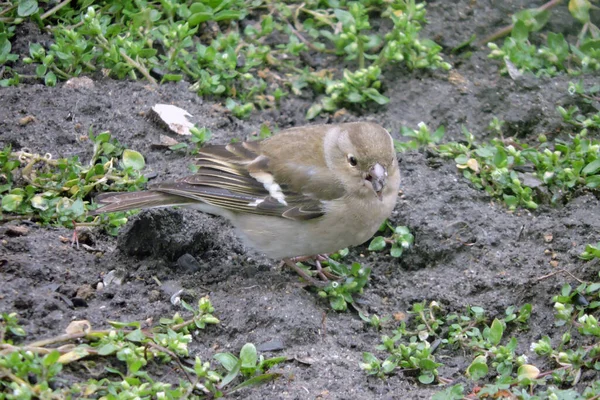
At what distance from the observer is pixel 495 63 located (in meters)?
6.80

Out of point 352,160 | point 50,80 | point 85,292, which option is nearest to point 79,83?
point 50,80

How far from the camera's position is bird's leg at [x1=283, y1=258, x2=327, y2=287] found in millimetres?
5059

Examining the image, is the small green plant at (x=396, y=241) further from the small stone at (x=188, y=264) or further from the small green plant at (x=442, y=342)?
the small stone at (x=188, y=264)

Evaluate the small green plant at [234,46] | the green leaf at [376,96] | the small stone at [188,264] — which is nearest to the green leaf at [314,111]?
the small green plant at [234,46]

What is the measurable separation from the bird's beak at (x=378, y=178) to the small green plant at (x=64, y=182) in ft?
4.79

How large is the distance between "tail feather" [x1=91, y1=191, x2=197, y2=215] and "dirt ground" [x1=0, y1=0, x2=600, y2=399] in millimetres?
143

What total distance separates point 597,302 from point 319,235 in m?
1.55

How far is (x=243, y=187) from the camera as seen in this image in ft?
17.1

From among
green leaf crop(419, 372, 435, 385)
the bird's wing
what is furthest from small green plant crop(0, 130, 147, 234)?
green leaf crop(419, 372, 435, 385)

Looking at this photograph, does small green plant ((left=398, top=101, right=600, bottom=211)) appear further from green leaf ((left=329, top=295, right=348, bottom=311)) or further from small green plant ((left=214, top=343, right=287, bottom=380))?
small green plant ((left=214, top=343, right=287, bottom=380))

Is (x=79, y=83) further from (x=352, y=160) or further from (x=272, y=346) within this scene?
(x=272, y=346)

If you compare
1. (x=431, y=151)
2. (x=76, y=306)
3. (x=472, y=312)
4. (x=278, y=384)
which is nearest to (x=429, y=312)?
(x=472, y=312)

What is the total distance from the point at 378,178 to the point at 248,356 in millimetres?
1421

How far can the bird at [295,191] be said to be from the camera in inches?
198
